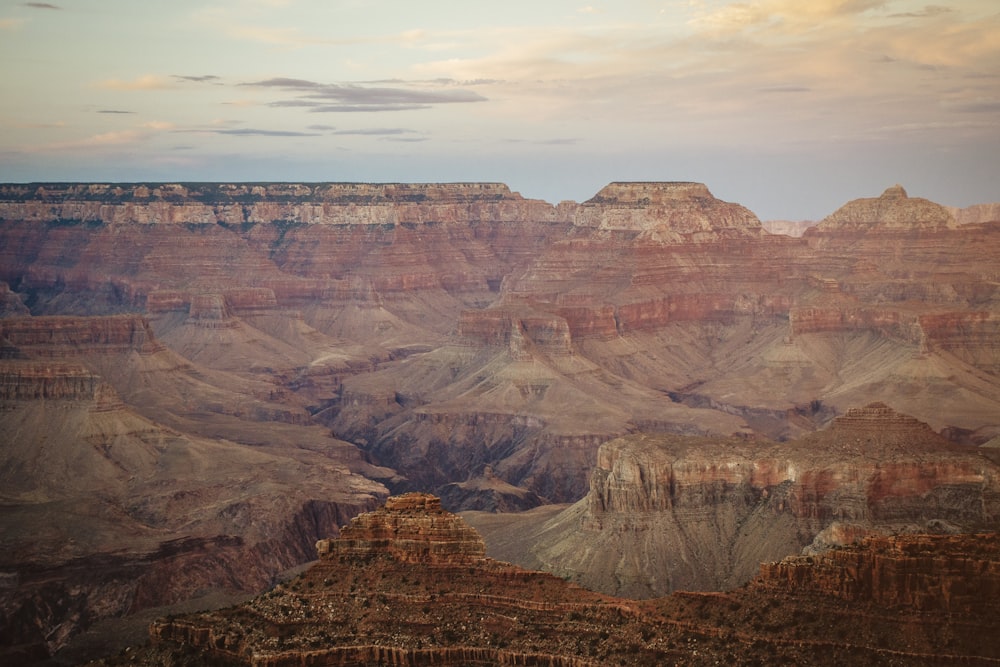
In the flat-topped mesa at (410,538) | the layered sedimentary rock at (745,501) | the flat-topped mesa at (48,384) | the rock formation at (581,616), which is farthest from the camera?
the flat-topped mesa at (48,384)

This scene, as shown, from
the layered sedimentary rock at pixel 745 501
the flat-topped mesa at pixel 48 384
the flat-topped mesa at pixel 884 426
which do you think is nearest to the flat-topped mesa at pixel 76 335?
the flat-topped mesa at pixel 48 384

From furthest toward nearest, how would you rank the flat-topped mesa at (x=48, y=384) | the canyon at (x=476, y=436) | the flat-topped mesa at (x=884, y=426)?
the flat-topped mesa at (x=48, y=384) → the flat-topped mesa at (x=884, y=426) → the canyon at (x=476, y=436)

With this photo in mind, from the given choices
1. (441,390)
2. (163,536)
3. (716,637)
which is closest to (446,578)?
(716,637)

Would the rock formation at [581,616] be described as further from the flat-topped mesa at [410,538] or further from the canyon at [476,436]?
the canyon at [476,436]

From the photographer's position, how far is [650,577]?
92562 millimetres

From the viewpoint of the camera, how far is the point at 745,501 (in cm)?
9688

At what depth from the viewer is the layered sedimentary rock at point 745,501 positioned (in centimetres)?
9138

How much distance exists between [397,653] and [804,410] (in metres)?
118

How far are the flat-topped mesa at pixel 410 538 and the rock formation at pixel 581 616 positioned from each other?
68mm

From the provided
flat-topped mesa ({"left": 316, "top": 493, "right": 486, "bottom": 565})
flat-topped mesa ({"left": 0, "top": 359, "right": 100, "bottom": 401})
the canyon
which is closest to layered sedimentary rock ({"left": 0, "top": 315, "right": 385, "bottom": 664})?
flat-topped mesa ({"left": 0, "top": 359, "right": 100, "bottom": 401})

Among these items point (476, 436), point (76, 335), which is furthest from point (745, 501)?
point (76, 335)

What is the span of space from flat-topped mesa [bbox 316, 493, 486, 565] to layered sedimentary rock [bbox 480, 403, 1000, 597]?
3214 centimetres

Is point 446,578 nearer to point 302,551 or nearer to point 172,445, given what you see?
point 302,551

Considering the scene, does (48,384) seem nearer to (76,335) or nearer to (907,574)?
(76,335)
